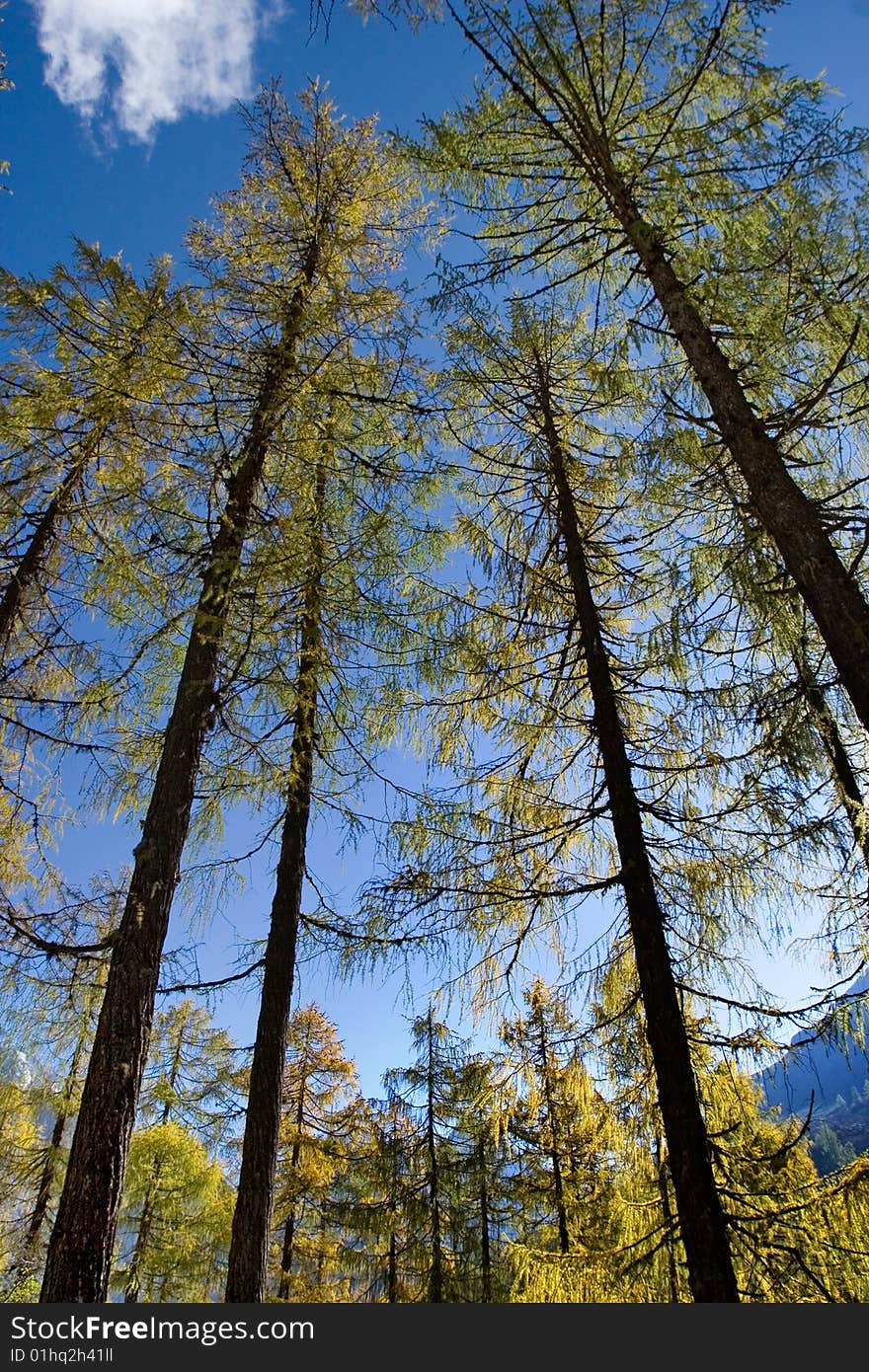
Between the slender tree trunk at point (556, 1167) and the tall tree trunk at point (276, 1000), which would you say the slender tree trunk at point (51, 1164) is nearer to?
the tall tree trunk at point (276, 1000)

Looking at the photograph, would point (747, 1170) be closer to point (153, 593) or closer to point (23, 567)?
point (153, 593)

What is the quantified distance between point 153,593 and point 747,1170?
6.77 metres

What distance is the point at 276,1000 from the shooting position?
6.19 metres

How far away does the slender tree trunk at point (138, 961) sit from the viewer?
327 cm

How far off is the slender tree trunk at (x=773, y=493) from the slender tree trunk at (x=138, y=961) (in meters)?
3.02

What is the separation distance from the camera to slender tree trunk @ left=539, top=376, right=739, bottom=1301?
380 cm

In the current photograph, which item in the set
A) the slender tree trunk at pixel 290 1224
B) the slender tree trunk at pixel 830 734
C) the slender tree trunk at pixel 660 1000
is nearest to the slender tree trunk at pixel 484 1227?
the slender tree trunk at pixel 290 1224

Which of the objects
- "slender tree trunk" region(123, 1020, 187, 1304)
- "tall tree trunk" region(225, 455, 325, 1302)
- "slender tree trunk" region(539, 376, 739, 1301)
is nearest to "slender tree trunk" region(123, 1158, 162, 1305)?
"slender tree trunk" region(123, 1020, 187, 1304)

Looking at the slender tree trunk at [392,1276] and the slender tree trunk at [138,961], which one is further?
the slender tree trunk at [392,1276]

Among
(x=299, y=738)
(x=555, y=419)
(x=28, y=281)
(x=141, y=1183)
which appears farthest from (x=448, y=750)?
(x=141, y=1183)

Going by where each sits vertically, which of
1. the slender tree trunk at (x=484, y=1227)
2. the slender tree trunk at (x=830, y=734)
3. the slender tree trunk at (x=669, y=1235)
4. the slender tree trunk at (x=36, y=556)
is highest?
the slender tree trunk at (x=36, y=556)

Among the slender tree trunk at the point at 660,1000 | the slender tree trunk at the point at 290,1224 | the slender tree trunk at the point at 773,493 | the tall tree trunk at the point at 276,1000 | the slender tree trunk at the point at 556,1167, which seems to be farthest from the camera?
the slender tree trunk at the point at 290,1224

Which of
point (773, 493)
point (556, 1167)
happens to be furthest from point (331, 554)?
point (556, 1167)

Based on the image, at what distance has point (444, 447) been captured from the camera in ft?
24.0
